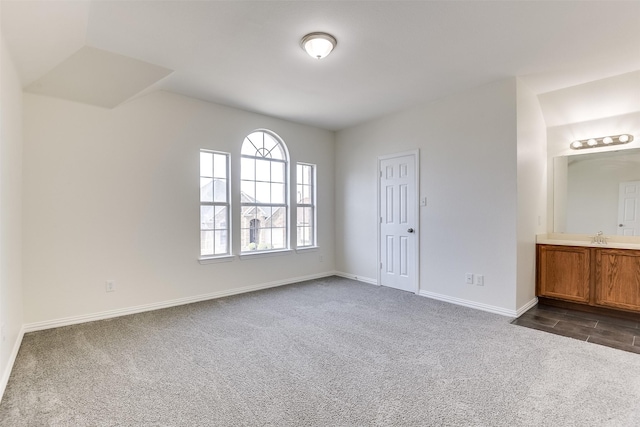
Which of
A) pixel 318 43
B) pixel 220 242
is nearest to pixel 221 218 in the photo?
pixel 220 242

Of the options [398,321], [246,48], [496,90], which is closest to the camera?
[246,48]

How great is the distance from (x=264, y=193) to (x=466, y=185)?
294 centimetres

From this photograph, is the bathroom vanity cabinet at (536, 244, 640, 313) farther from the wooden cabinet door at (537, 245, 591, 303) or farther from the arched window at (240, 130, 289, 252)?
the arched window at (240, 130, 289, 252)

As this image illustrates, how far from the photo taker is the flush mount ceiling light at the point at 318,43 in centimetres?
265

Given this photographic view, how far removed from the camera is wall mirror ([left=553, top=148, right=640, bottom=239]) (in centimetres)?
380

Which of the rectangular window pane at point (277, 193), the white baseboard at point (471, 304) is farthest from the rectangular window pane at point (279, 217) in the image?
the white baseboard at point (471, 304)

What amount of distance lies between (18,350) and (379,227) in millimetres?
4403

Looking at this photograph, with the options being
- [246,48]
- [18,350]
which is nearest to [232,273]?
[18,350]

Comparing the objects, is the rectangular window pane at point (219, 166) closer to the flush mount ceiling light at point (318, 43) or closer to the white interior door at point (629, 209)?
the flush mount ceiling light at point (318, 43)

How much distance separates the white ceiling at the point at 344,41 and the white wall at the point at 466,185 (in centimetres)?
42

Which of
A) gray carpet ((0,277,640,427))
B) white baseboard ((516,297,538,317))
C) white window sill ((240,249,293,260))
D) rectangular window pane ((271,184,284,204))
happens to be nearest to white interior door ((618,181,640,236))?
white baseboard ((516,297,538,317))

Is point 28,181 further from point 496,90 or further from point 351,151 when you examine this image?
point 496,90

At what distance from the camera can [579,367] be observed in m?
2.43

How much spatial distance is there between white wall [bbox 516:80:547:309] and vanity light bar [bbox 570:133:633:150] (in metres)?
0.38
